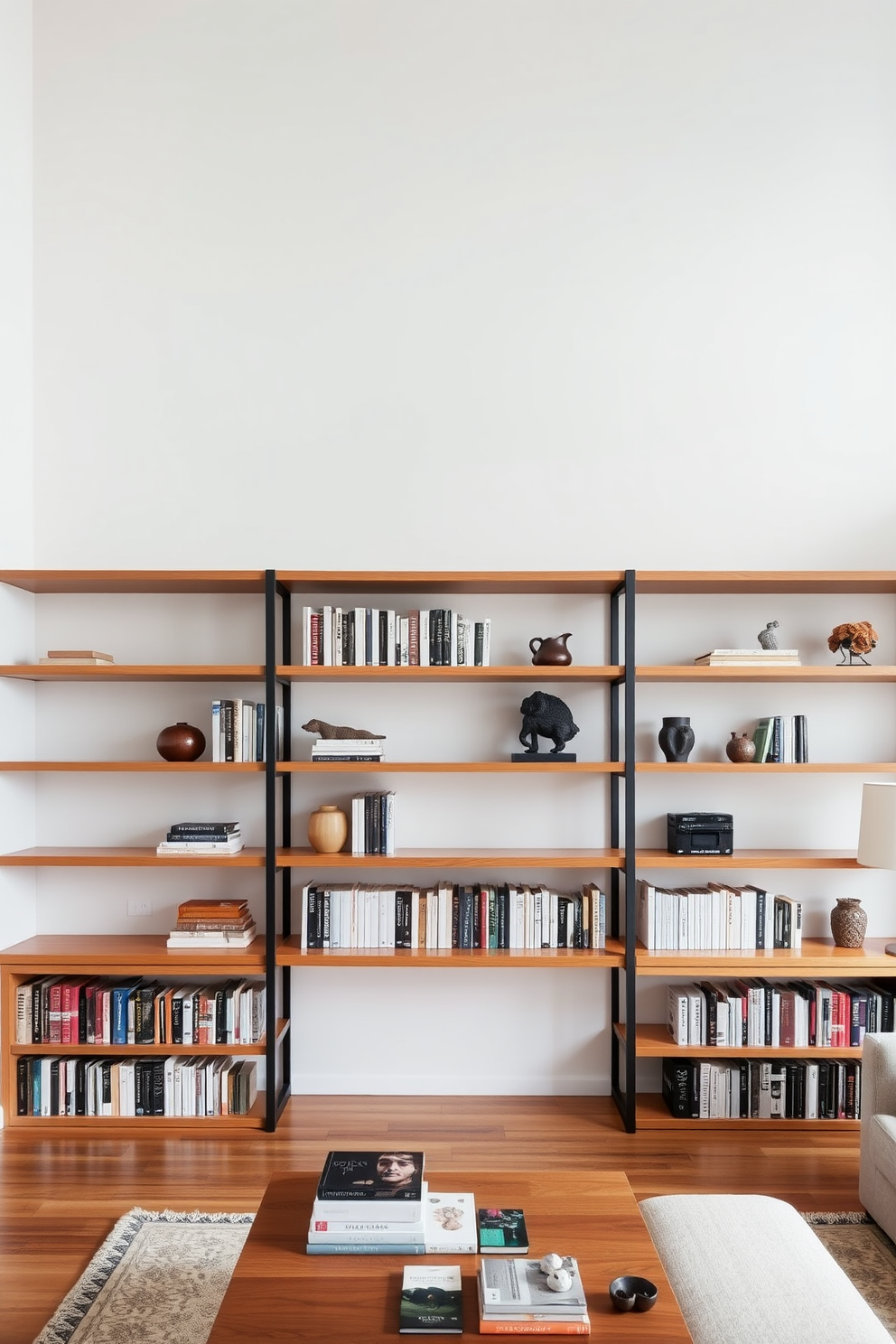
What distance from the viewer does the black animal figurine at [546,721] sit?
3.34m

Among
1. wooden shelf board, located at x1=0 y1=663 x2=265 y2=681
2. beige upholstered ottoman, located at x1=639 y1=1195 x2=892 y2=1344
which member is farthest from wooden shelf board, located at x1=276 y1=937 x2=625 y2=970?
beige upholstered ottoman, located at x1=639 y1=1195 x2=892 y2=1344

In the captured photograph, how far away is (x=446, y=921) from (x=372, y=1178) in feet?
4.70

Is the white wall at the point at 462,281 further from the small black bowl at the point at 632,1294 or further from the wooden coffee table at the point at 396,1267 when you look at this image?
the small black bowl at the point at 632,1294

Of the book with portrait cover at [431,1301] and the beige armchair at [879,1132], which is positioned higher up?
the book with portrait cover at [431,1301]

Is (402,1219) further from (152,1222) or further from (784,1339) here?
(152,1222)

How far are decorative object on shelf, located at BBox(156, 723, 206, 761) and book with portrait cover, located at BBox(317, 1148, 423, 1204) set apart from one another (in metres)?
1.67

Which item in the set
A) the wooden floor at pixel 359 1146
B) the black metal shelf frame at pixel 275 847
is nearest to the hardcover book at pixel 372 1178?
the wooden floor at pixel 359 1146

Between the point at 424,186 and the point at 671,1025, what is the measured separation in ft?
11.0

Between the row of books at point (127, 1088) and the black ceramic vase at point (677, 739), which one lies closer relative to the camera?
the row of books at point (127, 1088)

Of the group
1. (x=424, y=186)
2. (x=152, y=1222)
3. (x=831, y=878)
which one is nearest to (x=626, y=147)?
(x=424, y=186)

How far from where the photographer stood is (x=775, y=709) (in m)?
3.57

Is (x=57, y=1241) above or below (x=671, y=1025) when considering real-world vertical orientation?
below

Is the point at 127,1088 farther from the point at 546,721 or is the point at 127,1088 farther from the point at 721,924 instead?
the point at 721,924

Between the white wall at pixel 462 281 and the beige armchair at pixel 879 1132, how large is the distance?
5.91ft
